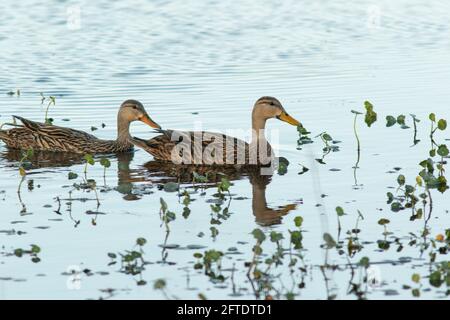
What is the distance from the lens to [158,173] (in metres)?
13.5

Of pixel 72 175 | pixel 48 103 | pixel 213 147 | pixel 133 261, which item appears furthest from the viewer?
pixel 48 103

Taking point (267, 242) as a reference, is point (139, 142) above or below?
above

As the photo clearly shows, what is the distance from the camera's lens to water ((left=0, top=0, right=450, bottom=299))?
9.18 m

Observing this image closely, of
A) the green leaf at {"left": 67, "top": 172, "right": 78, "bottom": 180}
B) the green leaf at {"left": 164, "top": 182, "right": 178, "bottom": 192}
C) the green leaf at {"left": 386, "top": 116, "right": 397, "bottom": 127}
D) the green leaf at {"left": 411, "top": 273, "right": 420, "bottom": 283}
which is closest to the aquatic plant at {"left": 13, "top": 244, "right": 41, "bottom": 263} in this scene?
the green leaf at {"left": 164, "top": 182, "right": 178, "bottom": 192}

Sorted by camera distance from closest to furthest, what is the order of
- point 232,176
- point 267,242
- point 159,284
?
point 159,284, point 267,242, point 232,176

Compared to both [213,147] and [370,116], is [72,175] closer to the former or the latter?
[213,147]

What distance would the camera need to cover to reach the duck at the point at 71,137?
1464cm

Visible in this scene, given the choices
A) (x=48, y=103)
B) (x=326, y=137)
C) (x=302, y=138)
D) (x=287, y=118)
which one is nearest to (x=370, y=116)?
(x=326, y=137)

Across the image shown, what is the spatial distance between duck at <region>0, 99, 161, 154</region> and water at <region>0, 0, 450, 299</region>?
28 cm

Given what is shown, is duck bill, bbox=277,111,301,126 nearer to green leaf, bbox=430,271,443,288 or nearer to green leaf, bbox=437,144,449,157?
green leaf, bbox=437,144,449,157

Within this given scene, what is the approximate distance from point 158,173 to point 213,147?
873mm
